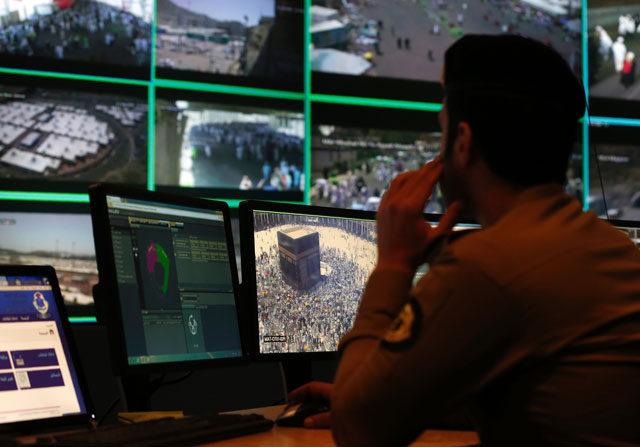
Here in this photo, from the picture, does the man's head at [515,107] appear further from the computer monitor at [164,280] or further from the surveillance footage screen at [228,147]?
the surveillance footage screen at [228,147]

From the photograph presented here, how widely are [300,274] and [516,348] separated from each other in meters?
0.99

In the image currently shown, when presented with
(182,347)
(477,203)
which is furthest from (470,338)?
(182,347)

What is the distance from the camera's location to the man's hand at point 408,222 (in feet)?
3.31

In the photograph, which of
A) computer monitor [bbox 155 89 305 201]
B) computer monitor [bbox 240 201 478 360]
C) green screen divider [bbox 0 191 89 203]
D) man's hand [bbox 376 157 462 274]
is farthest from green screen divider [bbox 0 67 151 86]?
man's hand [bbox 376 157 462 274]

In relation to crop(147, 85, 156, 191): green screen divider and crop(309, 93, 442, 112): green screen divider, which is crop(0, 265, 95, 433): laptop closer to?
crop(147, 85, 156, 191): green screen divider

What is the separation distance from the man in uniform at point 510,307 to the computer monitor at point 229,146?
1.98m

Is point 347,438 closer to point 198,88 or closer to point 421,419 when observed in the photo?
point 421,419

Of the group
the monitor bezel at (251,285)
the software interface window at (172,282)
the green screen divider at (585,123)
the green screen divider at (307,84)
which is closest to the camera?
the software interface window at (172,282)

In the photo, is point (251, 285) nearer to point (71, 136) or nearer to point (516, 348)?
point (516, 348)

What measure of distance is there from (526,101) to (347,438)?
475 millimetres

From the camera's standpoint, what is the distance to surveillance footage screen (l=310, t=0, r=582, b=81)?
10.2 feet

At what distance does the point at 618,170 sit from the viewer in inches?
133

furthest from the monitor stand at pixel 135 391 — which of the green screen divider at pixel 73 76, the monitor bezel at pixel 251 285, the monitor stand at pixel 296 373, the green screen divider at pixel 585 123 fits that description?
the green screen divider at pixel 585 123

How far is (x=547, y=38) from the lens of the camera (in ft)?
10.9
